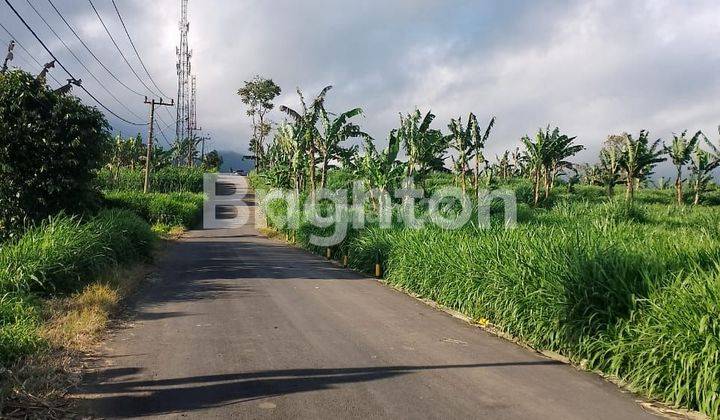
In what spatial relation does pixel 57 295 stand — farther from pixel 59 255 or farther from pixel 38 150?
pixel 38 150

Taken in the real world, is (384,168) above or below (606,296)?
above

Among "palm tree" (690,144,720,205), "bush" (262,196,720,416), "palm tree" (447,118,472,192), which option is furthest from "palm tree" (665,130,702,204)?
"bush" (262,196,720,416)

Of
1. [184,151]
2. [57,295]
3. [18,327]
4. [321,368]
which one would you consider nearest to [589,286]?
[321,368]

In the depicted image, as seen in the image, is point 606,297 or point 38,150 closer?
point 606,297

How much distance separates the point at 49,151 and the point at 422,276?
8.39m

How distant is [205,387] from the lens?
5.44 meters

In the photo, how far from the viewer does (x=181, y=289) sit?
11516 mm

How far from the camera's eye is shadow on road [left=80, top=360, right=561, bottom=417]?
4.96 meters

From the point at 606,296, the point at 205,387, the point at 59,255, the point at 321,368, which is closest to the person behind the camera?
the point at 205,387

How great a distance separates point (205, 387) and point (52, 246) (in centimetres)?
630

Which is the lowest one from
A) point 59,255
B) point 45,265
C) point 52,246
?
point 45,265

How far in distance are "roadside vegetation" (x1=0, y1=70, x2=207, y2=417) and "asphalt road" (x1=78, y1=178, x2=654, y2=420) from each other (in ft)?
1.54

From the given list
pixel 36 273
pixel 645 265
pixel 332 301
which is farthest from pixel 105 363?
pixel 645 265

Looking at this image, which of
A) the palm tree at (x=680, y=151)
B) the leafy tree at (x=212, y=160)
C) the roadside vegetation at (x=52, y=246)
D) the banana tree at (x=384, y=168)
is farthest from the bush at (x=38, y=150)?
the leafy tree at (x=212, y=160)
